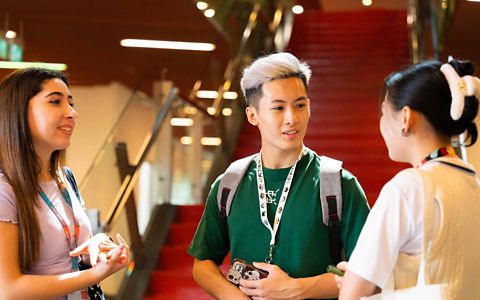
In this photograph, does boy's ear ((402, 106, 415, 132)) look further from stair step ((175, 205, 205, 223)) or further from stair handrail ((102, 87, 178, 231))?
stair step ((175, 205, 205, 223))

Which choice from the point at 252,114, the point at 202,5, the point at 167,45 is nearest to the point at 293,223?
the point at 252,114

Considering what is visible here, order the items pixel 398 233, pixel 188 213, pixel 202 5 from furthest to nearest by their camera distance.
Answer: pixel 202 5, pixel 188 213, pixel 398 233

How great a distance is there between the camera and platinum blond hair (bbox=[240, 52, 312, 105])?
3045 mm

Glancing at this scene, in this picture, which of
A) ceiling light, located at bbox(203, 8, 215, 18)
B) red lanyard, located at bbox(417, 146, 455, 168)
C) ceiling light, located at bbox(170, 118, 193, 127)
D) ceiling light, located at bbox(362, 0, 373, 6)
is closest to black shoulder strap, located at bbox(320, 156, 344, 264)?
red lanyard, located at bbox(417, 146, 455, 168)

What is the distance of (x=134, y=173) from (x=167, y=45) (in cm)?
443

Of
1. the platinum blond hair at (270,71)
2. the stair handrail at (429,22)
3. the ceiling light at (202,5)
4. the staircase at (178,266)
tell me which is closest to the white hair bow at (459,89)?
the platinum blond hair at (270,71)

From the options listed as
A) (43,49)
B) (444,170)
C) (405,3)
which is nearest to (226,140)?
(43,49)

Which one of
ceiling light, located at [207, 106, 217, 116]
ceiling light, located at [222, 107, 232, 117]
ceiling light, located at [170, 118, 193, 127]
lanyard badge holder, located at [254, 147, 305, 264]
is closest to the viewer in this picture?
lanyard badge holder, located at [254, 147, 305, 264]

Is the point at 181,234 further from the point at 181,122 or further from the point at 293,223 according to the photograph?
the point at 293,223

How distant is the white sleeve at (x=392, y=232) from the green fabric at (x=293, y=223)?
52 cm

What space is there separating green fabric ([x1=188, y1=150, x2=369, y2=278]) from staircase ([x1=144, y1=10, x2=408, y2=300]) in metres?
3.64

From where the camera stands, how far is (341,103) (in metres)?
10.4

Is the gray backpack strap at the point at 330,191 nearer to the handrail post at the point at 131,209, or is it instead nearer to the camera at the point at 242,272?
the camera at the point at 242,272

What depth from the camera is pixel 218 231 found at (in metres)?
3.14
